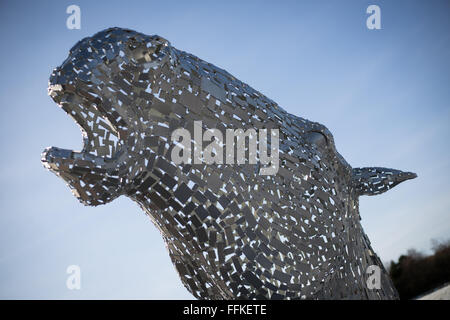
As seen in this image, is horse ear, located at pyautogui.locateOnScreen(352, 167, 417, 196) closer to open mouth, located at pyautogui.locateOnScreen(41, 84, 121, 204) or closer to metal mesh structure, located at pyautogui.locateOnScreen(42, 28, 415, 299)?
metal mesh structure, located at pyautogui.locateOnScreen(42, 28, 415, 299)

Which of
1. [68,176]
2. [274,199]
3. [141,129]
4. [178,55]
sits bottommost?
[274,199]

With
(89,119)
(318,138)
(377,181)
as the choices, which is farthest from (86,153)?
(377,181)

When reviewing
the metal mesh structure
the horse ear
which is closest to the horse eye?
the metal mesh structure

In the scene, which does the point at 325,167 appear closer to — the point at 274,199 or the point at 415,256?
the point at 274,199

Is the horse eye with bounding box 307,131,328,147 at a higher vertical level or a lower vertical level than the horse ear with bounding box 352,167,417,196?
higher

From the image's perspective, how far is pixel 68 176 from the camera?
178cm

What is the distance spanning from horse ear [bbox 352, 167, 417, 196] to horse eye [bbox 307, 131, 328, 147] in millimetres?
391

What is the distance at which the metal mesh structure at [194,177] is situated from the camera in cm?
182

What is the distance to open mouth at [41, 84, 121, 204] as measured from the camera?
1.75 metres

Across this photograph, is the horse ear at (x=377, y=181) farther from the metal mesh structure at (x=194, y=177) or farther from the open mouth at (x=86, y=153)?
the open mouth at (x=86, y=153)

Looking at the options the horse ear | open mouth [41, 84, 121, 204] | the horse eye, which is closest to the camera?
open mouth [41, 84, 121, 204]

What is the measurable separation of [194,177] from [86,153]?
494 mm
